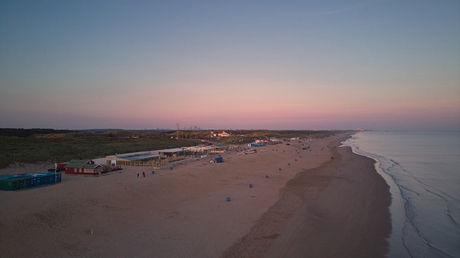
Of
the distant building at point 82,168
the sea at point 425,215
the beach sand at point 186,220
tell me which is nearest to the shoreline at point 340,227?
the beach sand at point 186,220

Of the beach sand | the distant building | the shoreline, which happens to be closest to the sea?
the shoreline

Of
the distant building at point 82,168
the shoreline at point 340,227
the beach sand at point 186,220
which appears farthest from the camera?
the distant building at point 82,168

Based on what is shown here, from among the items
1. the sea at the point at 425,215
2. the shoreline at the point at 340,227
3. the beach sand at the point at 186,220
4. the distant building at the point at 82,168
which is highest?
the distant building at the point at 82,168

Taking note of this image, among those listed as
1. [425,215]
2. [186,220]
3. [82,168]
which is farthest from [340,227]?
[82,168]

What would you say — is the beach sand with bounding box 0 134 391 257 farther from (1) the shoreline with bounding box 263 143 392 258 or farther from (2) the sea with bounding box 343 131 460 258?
(2) the sea with bounding box 343 131 460 258

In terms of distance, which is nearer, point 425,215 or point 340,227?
point 340,227

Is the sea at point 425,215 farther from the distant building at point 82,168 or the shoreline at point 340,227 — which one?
the distant building at point 82,168

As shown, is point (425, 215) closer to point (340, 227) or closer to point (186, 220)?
point (340, 227)

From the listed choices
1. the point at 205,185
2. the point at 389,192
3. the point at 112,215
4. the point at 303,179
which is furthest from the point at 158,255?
the point at 389,192

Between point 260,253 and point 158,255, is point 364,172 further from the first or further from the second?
point 158,255
